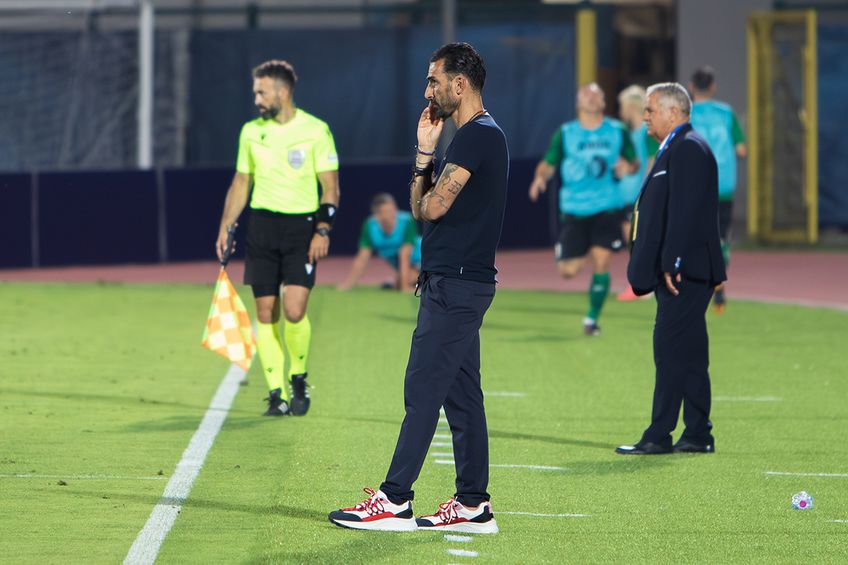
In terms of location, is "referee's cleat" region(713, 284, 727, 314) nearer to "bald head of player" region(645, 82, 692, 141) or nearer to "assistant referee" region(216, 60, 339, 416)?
"assistant referee" region(216, 60, 339, 416)

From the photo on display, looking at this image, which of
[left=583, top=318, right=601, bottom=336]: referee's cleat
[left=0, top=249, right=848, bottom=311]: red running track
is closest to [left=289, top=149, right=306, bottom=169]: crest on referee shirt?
[left=583, top=318, right=601, bottom=336]: referee's cleat

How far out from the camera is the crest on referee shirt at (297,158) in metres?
9.84

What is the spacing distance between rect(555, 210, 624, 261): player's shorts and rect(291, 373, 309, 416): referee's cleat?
4.55 meters

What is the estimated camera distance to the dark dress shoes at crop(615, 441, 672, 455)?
28.8ft

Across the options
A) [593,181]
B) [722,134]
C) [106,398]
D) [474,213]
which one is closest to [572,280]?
[722,134]

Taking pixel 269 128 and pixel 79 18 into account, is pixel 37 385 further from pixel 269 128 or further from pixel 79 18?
pixel 79 18

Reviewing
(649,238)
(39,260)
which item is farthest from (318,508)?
(39,260)

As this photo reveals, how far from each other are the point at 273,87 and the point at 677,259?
260cm

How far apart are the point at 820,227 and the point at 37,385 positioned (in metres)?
15.1

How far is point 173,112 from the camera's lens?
2395 centimetres

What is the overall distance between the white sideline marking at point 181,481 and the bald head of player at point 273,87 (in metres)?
1.79

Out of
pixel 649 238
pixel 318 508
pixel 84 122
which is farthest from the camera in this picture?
pixel 84 122

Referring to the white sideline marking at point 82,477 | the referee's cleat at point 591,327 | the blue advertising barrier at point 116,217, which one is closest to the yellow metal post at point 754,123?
the blue advertising barrier at point 116,217

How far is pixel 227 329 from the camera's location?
32.8 ft
